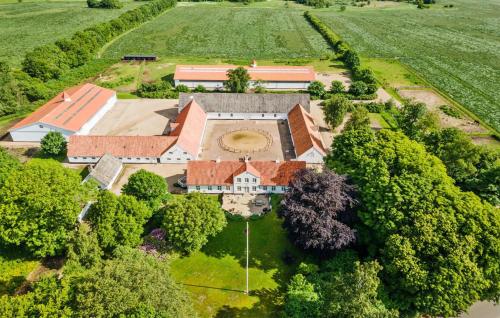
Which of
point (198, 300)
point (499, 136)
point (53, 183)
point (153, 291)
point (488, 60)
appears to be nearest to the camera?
point (153, 291)

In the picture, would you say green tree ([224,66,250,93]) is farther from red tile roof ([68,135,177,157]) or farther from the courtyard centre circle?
red tile roof ([68,135,177,157])

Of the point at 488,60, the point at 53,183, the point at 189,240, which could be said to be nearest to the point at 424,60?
the point at 488,60

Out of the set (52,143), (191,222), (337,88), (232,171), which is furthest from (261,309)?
(337,88)

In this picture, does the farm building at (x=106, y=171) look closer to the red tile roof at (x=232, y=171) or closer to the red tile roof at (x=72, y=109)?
the red tile roof at (x=232, y=171)

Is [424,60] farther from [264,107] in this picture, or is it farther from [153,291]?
[153,291]

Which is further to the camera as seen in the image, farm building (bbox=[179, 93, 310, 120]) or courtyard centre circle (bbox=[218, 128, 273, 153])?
farm building (bbox=[179, 93, 310, 120])

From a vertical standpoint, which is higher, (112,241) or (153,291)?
(153,291)

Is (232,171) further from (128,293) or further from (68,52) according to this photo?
(68,52)

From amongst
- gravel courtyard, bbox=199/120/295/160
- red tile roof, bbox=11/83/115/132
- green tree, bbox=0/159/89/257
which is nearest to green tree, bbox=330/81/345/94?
gravel courtyard, bbox=199/120/295/160
